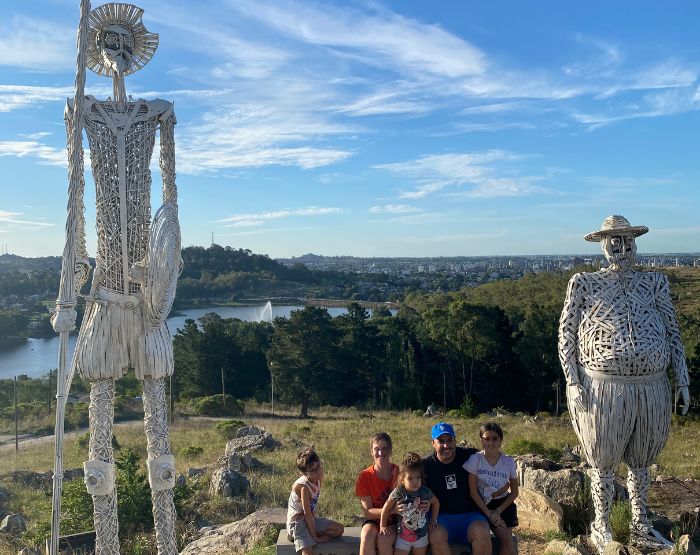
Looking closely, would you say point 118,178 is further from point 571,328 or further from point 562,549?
point 562,549

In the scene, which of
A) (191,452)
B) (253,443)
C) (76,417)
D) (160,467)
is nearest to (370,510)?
(160,467)

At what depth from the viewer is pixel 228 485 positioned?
26.3ft

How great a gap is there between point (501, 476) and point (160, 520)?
284 cm

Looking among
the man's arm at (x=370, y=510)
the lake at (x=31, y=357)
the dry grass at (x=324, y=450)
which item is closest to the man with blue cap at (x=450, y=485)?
the man's arm at (x=370, y=510)

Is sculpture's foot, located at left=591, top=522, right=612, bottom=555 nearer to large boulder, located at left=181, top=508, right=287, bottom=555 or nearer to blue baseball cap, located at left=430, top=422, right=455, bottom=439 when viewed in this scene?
blue baseball cap, located at left=430, top=422, right=455, bottom=439

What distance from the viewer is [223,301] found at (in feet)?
211

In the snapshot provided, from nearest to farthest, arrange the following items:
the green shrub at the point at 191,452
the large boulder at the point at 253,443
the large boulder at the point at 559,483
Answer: the large boulder at the point at 559,483 < the large boulder at the point at 253,443 < the green shrub at the point at 191,452

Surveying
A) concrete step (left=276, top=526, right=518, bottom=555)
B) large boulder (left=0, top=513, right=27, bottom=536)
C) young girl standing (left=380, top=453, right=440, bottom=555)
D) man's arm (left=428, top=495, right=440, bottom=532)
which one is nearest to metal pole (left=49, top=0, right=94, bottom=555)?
concrete step (left=276, top=526, right=518, bottom=555)

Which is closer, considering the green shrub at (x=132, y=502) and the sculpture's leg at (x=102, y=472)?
the sculpture's leg at (x=102, y=472)

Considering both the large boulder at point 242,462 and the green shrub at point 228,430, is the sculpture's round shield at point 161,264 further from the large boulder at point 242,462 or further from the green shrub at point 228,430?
the green shrub at point 228,430

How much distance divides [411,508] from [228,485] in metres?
4.91

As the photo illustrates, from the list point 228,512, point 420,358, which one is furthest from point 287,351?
point 228,512

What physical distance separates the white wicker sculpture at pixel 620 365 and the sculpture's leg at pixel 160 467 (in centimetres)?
353

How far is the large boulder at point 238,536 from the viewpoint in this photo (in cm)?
571
